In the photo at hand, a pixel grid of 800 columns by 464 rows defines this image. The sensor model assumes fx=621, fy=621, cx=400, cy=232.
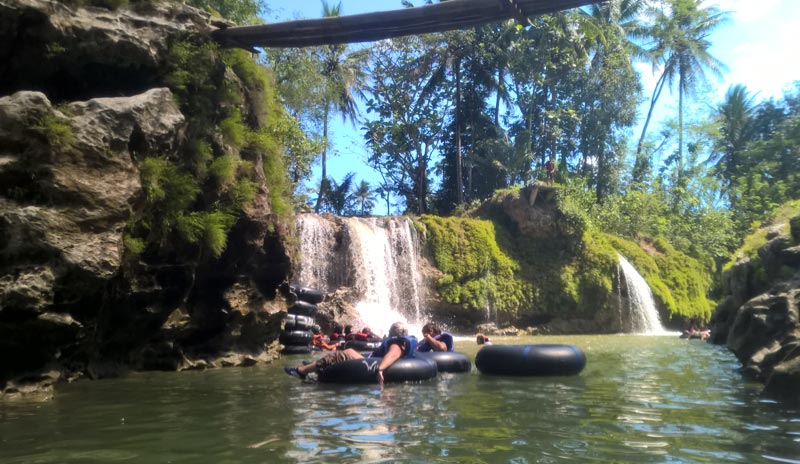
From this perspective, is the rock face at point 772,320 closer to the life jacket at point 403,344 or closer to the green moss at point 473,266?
the life jacket at point 403,344

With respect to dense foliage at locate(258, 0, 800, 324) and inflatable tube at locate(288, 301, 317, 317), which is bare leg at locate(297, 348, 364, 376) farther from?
Answer: dense foliage at locate(258, 0, 800, 324)

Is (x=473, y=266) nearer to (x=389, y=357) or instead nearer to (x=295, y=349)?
(x=295, y=349)

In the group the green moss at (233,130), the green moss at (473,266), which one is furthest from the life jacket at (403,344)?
the green moss at (473,266)

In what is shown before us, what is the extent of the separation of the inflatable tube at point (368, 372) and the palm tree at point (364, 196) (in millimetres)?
33398

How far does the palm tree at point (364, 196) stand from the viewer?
42431mm

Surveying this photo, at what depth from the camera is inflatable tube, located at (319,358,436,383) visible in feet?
27.3

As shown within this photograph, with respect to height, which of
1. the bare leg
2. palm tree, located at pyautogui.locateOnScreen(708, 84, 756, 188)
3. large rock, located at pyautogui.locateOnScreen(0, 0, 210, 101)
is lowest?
the bare leg

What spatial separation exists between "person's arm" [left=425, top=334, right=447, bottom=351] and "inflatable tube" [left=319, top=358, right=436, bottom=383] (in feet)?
6.18

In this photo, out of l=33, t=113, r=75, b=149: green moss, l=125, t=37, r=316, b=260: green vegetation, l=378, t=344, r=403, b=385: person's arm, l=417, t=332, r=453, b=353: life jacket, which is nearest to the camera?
l=33, t=113, r=75, b=149: green moss

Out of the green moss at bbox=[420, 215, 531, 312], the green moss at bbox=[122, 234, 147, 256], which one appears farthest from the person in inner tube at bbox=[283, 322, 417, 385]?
the green moss at bbox=[420, 215, 531, 312]

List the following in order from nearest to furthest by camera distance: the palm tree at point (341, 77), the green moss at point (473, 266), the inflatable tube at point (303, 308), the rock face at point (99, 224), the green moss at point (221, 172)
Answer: the rock face at point (99, 224), the green moss at point (221, 172), the inflatable tube at point (303, 308), the green moss at point (473, 266), the palm tree at point (341, 77)

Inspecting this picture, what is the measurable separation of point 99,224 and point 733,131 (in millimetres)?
40262

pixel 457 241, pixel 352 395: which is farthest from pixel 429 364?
pixel 457 241

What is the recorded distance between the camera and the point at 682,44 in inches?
1465
